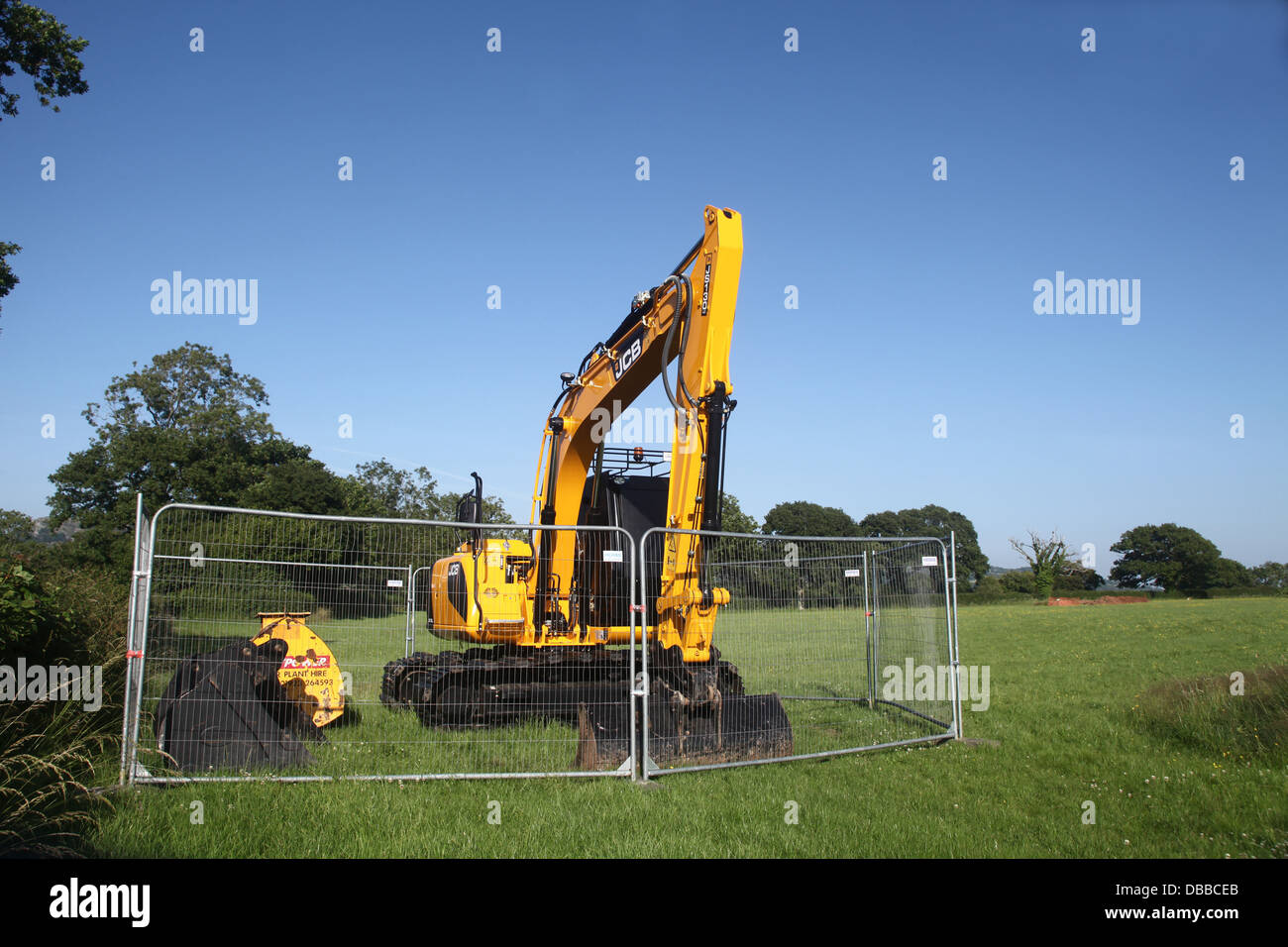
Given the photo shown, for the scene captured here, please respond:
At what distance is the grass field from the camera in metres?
5.11

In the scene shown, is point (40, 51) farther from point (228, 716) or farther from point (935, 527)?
point (935, 527)

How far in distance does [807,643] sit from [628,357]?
362cm

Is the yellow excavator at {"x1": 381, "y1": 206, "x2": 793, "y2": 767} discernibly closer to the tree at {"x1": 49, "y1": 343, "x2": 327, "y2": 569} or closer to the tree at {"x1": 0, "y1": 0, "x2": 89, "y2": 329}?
the tree at {"x1": 0, "y1": 0, "x2": 89, "y2": 329}

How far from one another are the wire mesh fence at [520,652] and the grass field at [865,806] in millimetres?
411

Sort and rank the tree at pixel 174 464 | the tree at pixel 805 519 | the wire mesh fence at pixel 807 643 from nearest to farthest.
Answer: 1. the wire mesh fence at pixel 807 643
2. the tree at pixel 174 464
3. the tree at pixel 805 519

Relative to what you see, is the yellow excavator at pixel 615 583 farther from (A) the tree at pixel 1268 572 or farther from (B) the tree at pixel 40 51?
(A) the tree at pixel 1268 572

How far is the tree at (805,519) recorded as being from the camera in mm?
77438

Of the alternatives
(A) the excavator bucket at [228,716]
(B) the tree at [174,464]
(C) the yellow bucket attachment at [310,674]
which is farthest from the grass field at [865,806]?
(B) the tree at [174,464]
